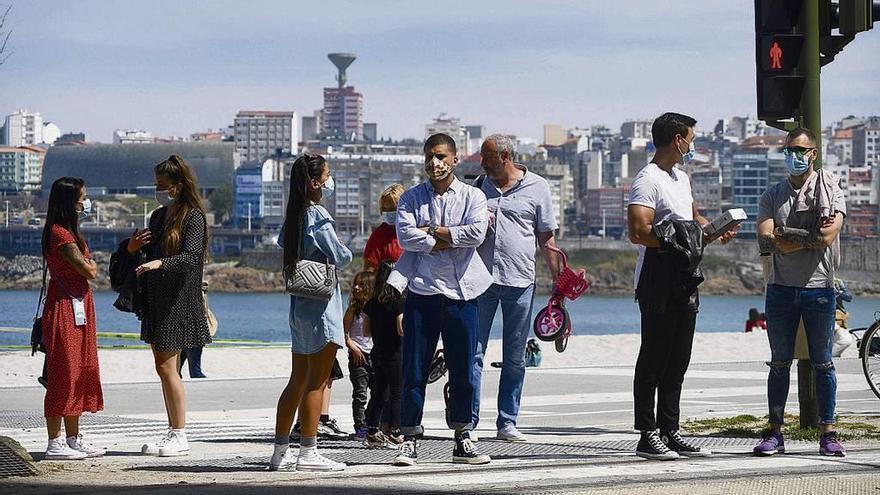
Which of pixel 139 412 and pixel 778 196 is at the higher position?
pixel 778 196

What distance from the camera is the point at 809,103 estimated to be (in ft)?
35.1

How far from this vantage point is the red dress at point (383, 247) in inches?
405

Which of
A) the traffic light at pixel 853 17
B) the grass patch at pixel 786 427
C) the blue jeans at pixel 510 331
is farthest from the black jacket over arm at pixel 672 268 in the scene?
the traffic light at pixel 853 17

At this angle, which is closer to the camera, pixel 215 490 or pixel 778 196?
pixel 215 490

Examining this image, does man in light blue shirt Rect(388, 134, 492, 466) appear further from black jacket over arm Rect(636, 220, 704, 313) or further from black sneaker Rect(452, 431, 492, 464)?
black jacket over arm Rect(636, 220, 704, 313)

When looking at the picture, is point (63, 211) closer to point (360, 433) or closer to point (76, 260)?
point (76, 260)

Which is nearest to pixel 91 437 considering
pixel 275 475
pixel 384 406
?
pixel 384 406

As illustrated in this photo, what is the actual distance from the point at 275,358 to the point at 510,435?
12.8 m

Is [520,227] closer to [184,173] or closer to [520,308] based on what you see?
[520,308]

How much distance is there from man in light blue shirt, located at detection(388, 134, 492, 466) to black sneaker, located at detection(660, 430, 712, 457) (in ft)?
3.68

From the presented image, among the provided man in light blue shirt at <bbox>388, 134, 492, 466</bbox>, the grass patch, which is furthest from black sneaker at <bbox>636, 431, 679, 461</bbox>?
the grass patch

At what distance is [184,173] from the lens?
32.1ft

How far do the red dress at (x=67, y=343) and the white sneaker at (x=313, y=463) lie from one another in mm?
1572

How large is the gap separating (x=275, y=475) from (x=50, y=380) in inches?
76.7
